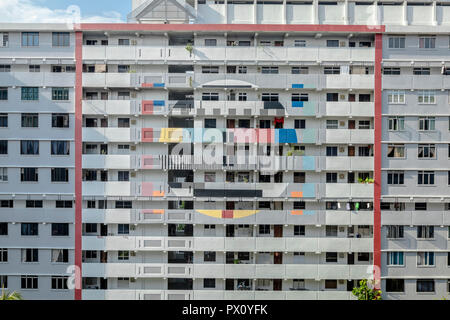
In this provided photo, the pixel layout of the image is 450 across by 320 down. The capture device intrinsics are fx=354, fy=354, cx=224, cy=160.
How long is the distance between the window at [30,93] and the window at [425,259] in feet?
38.9

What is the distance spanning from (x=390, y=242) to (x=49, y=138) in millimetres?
10111

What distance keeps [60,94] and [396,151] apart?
970 centimetres

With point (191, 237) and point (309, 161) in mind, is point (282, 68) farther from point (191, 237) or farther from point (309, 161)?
point (191, 237)

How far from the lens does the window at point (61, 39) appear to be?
32.8 ft

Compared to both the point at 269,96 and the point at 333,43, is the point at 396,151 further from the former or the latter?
the point at 269,96

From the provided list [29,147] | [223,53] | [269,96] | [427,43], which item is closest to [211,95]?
[223,53]

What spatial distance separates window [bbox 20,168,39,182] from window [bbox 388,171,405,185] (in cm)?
1007

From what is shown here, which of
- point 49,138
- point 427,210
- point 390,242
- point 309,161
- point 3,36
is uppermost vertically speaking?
point 3,36

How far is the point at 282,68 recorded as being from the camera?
1025 centimetres

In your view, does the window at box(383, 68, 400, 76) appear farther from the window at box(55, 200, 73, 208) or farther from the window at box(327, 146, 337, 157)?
the window at box(55, 200, 73, 208)

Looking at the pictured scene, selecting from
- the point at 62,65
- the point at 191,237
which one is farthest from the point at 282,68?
the point at 62,65

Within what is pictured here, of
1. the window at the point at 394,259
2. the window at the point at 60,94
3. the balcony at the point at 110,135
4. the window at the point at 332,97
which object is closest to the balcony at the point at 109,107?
the balcony at the point at 110,135

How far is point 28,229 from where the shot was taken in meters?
10.2

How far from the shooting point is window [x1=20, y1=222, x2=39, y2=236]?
1018 cm
